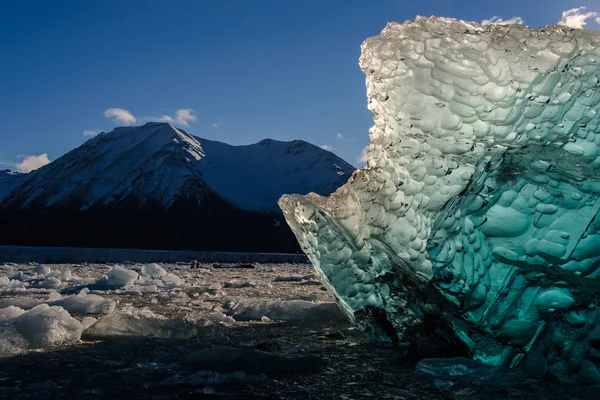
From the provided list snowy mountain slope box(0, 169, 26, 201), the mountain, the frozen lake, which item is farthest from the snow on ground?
snowy mountain slope box(0, 169, 26, 201)

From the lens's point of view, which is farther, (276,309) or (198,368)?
(276,309)

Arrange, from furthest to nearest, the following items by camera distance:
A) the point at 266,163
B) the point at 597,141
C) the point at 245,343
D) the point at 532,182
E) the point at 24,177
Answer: the point at 266,163
the point at 24,177
the point at 245,343
the point at 532,182
the point at 597,141

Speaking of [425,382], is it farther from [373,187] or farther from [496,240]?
[373,187]

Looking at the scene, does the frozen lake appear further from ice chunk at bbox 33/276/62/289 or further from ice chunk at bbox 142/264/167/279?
ice chunk at bbox 33/276/62/289

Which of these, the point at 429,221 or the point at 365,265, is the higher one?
the point at 429,221

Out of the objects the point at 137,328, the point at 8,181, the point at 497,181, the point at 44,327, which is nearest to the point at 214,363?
the point at 137,328

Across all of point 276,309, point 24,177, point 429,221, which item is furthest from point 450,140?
point 24,177

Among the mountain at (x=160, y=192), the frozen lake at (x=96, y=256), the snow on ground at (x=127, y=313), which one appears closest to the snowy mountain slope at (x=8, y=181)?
the mountain at (x=160, y=192)
